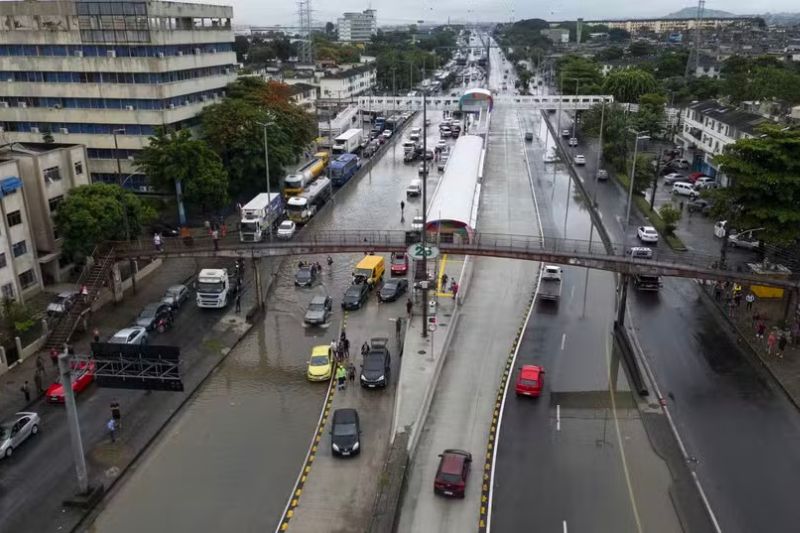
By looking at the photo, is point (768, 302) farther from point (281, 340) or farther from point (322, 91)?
point (322, 91)

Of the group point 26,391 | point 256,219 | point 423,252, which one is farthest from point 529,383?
point 256,219

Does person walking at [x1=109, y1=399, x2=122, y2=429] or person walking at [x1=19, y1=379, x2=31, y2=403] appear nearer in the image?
person walking at [x1=109, y1=399, x2=122, y2=429]

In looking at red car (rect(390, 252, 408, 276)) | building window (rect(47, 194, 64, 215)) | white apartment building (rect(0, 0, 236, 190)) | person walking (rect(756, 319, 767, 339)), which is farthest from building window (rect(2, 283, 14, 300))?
person walking (rect(756, 319, 767, 339))

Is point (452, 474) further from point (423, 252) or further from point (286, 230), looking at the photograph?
point (286, 230)

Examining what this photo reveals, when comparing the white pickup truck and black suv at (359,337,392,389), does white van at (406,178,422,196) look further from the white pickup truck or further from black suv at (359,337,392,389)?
black suv at (359,337,392,389)

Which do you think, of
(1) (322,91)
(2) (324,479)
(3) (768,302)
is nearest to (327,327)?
(2) (324,479)

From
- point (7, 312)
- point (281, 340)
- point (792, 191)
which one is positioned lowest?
point (281, 340)
